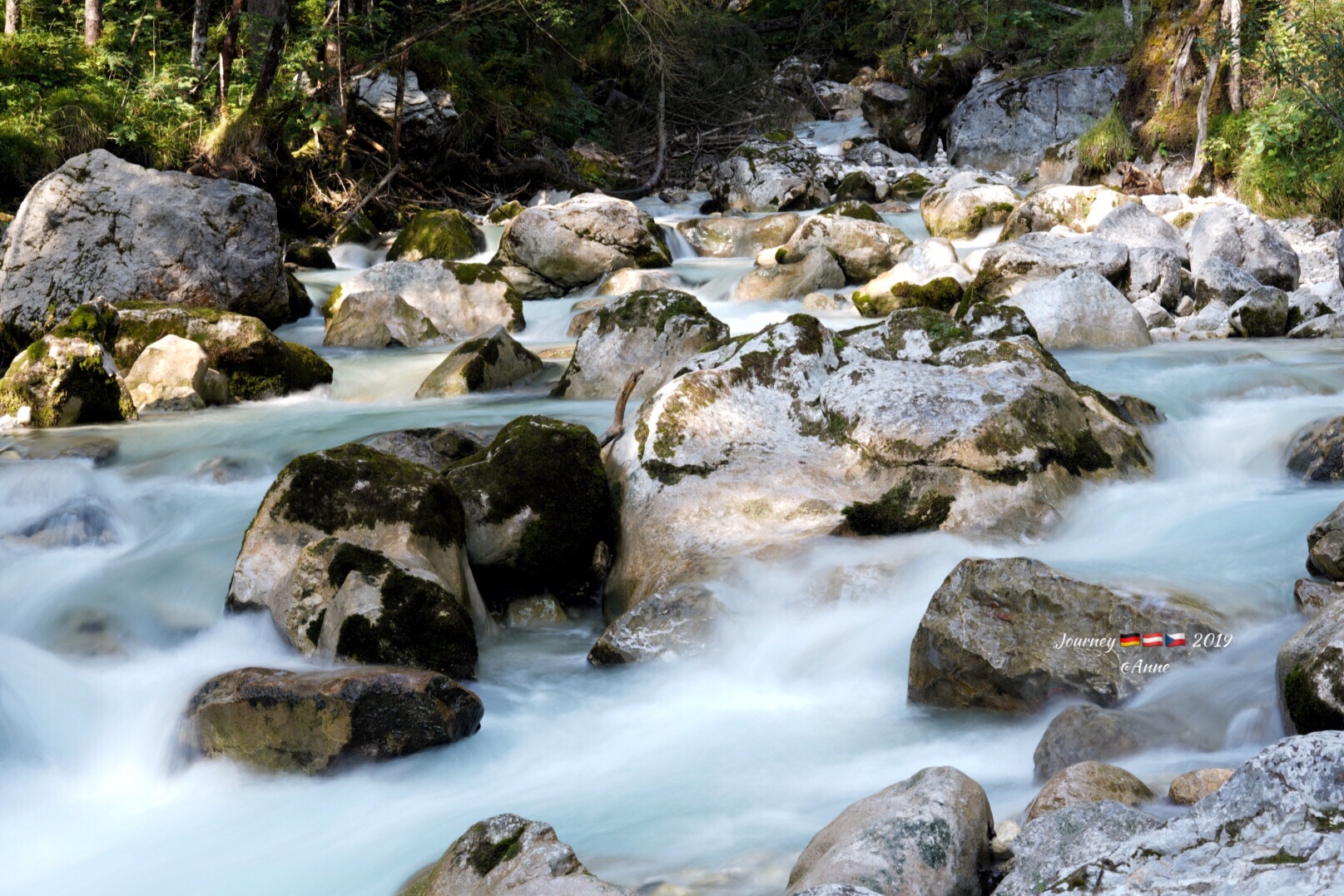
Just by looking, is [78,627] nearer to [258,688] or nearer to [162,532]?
[162,532]

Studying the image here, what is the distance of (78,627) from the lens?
504 cm

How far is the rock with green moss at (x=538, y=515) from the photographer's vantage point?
5262 mm

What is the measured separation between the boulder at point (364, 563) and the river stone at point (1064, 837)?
264cm

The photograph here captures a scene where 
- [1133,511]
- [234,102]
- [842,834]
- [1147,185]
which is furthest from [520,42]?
[842,834]

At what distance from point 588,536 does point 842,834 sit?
111 inches

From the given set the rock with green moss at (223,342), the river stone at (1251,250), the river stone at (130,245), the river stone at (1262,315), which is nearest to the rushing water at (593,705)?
the rock with green moss at (223,342)

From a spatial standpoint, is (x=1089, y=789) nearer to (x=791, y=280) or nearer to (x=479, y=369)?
(x=479, y=369)

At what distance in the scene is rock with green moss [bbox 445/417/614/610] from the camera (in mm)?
5262

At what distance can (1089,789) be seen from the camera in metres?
2.72

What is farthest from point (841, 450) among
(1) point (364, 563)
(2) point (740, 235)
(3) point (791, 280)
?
(2) point (740, 235)

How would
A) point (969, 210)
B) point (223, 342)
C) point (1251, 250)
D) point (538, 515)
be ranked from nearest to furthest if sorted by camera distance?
point (538, 515) < point (223, 342) < point (1251, 250) < point (969, 210)

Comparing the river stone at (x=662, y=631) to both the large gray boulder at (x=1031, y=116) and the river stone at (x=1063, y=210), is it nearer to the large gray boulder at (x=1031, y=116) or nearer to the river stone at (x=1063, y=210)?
the river stone at (x=1063, y=210)

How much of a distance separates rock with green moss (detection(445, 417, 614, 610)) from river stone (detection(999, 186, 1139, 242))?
30.9 ft

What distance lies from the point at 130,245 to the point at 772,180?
10.5 meters
